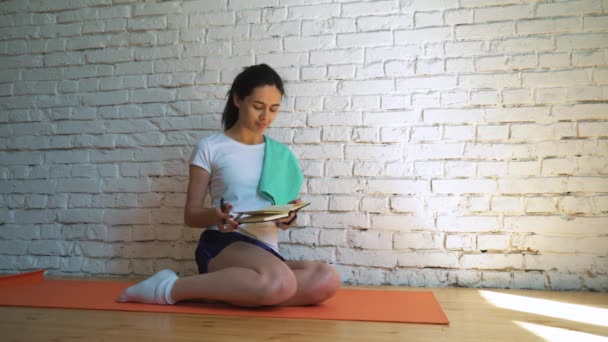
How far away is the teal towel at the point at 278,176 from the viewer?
86.5 inches

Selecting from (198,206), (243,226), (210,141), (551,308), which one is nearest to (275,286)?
(243,226)

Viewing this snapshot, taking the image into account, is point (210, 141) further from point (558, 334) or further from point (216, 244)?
point (558, 334)

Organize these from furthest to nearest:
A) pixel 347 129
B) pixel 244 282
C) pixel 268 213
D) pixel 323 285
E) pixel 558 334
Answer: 1. pixel 347 129
2. pixel 323 285
3. pixel 244 282
4. pixel 268 213
5. pixel 558 334

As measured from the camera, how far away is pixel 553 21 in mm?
2635

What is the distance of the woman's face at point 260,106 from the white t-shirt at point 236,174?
5.2 inches

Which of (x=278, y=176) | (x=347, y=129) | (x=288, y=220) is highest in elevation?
(x=347, y=129)

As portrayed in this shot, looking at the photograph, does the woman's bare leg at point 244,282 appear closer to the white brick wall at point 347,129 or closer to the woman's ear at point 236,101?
the woman's ear at point 236,101

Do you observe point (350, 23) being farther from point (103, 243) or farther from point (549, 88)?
point (103, 243)

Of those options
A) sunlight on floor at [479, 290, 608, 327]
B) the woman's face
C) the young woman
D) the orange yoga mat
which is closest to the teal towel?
the young woman

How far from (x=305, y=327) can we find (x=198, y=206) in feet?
2.44

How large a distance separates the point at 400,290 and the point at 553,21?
153 cm

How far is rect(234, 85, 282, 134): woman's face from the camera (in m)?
2.19

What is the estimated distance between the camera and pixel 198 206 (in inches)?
86.0

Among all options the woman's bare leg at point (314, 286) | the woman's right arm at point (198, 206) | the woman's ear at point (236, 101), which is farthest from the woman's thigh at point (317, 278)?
the woman's ear at point (236, 101)
